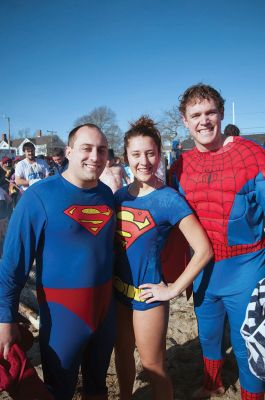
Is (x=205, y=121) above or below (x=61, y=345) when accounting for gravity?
above

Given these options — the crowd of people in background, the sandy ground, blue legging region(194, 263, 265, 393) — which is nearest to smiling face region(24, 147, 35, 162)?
the sandy ground

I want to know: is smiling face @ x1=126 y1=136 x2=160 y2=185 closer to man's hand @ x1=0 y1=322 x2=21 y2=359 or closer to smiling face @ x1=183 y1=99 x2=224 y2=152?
smiling face @ x1=183 y1=99 x2=224 y2=152

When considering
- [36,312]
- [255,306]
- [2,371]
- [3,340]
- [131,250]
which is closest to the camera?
[2,371]

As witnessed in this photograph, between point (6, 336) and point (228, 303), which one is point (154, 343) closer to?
point (228, 303)

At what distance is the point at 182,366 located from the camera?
299cm

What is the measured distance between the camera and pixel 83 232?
5.64 ft

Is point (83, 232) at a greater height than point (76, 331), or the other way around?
point (83, 232)

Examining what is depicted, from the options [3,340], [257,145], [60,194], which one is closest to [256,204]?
[257,145]

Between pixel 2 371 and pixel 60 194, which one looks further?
pixel 60 194

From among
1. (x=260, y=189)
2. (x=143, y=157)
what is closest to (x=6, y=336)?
(x=143, y=157)

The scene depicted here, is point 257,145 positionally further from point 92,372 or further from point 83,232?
point 92,372

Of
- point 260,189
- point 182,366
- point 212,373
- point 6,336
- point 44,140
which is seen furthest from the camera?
point 44,140

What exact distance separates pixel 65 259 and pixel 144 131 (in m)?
0.97

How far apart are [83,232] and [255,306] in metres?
1.08
